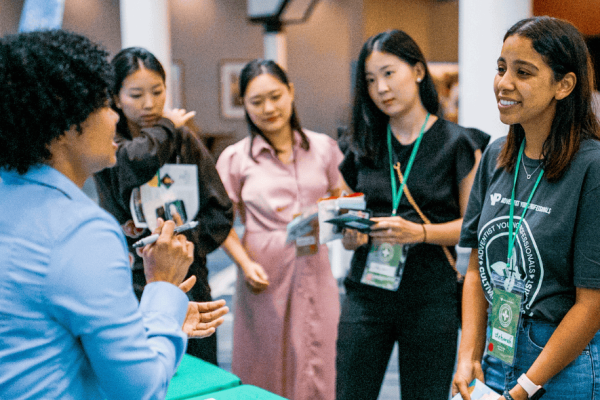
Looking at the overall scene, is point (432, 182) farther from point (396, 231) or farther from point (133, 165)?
point (133, 165)

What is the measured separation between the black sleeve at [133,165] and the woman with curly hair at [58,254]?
3.14 feet

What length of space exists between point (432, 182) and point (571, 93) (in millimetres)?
659

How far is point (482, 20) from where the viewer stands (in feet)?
11.7

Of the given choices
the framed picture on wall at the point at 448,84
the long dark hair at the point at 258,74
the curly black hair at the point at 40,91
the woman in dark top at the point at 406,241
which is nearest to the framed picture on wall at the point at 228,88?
the framed picture on wall at the point at 448,84

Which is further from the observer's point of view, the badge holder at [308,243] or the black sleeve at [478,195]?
the badge holder at [308,243]

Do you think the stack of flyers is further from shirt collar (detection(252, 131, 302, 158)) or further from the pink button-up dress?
shirt collar (detection(252, 131, 302, 158))

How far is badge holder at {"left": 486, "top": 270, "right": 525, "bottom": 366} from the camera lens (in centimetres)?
132

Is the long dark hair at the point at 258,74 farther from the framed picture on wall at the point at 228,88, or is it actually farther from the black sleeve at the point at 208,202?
the framed picture on wall at the point at 228,88

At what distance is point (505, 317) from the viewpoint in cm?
135

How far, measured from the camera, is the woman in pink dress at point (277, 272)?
2484 mm

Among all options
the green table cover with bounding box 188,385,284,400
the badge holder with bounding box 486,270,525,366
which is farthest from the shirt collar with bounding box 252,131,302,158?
the badge holder with bounding box 486,270,525,366

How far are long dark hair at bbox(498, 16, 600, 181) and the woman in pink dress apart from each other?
4.30 feet

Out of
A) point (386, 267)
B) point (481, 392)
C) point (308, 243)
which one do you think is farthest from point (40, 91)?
point (308, 243)

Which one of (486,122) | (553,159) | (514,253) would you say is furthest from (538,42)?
(486,122)
